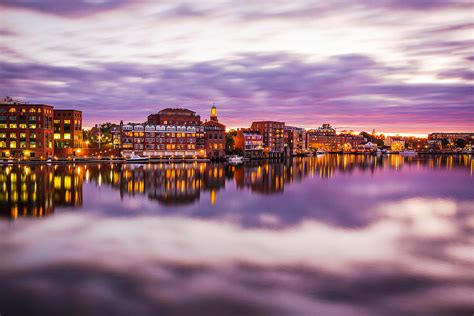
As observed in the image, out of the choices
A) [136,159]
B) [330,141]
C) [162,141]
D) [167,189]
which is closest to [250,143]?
[162,141]

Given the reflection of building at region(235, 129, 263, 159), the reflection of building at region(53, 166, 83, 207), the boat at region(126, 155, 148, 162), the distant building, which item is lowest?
the reflection of building at region(53, 166, 83, 207)

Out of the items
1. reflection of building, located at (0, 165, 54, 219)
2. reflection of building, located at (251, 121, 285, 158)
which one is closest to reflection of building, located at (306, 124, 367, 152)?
reflection of building, located at (251, 121, 285, 158)

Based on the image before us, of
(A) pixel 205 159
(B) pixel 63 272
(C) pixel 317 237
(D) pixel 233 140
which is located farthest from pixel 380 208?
(D) pixel 233 140

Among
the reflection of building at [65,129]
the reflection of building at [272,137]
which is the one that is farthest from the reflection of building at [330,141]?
the reflection of building at [65,129]

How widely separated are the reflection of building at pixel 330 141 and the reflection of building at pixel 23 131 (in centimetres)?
10949

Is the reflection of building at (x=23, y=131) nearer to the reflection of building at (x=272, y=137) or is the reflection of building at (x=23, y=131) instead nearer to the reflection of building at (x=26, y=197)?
the reflection of building at (x=26, y=197)

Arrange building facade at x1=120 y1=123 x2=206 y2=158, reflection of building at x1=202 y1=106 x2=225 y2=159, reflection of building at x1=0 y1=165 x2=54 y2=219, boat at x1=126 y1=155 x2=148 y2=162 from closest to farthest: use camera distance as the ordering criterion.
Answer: reflection of building at x1=0 y1=165 x2=54 y2=219, boat at x1=126 y1=155 x2=148 y2=162, building facade at x1=120 y1=123 x2=206 y2=158, reflection of building at x1=202 y1=106 x2=225 y2=159

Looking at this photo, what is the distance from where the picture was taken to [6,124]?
65938mm

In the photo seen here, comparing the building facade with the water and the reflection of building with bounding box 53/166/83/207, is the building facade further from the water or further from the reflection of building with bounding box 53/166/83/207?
the water

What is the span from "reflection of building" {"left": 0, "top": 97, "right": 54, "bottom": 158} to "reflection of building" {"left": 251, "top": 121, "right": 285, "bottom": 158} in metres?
53.4

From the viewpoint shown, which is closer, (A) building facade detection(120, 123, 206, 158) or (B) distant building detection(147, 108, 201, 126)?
(A) building facade detection(120, 123, 206, 158)

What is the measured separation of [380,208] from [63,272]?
1916cm

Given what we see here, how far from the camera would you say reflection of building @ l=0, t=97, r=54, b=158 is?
2574 inches

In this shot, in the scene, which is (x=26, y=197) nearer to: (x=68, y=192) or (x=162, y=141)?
(x=68, y=192)
